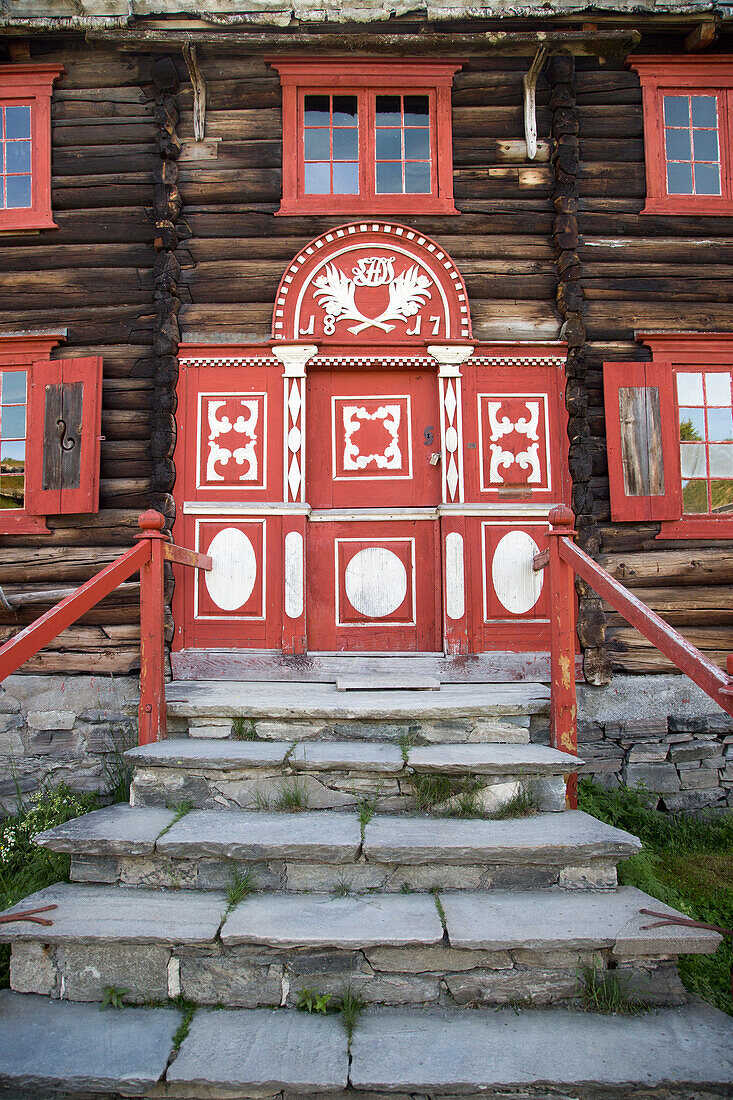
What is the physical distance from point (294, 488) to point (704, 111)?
185 inches

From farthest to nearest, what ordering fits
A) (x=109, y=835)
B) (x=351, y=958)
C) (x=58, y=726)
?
(x=58, y=726)
(x=109, y=835)
(x=351, y=958)

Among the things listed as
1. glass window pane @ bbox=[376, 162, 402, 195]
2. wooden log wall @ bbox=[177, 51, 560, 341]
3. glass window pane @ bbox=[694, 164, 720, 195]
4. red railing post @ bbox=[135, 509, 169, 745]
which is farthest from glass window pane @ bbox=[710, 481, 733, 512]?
red railing post @ bbox=[135, 509, 169, 745]

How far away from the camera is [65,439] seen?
208 inches

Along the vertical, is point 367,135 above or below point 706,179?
above

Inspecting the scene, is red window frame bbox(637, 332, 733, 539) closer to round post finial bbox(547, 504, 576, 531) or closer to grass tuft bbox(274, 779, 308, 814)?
round post finial bbox(547, 504, 576, 531)

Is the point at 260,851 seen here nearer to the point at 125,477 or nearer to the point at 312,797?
the point at 312,797

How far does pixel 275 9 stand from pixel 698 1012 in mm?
6926

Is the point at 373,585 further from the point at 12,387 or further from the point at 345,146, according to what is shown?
the point at 345,146

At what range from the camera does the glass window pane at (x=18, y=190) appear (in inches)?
221

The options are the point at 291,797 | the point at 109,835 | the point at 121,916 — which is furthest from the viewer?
the point at 291,797

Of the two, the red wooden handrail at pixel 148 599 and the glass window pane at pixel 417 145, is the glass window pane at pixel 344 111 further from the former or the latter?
the red wooden handrail at pixel 148 599

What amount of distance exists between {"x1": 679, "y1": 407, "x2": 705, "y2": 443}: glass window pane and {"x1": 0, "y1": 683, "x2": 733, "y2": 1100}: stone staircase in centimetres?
331

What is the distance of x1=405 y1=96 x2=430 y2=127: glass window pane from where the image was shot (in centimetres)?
555

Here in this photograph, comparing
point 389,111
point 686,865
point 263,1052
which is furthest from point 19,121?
point 686,865
